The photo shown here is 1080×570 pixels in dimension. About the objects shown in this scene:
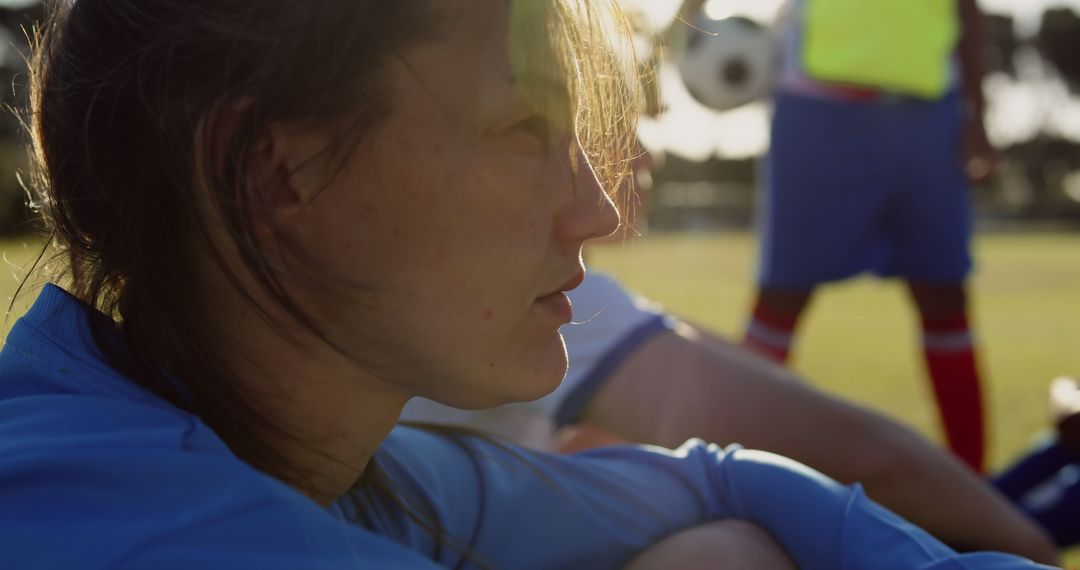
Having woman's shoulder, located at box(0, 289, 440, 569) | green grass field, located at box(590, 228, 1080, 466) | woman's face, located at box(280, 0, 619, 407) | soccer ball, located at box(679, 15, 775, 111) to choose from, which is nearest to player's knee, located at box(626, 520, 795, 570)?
woman's face, located at box(280, 0, 619, 407)

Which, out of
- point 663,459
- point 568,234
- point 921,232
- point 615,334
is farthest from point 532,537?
point 921,232

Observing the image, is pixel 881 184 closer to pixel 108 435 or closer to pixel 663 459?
pixel 663 459

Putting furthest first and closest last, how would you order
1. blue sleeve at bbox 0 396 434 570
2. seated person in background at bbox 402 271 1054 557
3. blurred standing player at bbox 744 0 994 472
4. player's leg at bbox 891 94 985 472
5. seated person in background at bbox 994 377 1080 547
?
blurred standing player at bbox 744 0 994 472, player's leg at bbox 891 94 985 472, seated person in background at bbox 994 377 1080 547, seated person in background at bbox 402 271 1054 557, blue sleeve at bbox 0 396 434 570

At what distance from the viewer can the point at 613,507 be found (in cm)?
128

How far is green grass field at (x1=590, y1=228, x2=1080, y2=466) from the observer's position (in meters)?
4.20

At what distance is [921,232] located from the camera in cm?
339

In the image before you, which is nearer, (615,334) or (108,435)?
(108,435)

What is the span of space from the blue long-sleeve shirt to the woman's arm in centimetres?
64

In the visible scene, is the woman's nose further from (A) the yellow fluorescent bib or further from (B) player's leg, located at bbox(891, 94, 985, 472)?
(A) the yellow fluorescent bib

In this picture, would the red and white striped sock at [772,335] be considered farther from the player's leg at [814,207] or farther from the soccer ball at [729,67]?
the soccer ball at [729,67]

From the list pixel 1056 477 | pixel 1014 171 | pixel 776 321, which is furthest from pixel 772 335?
pixel 1014 171

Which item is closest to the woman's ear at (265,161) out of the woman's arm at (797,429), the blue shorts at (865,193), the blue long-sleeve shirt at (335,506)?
the blue long-sleeve shirt at (335,506)

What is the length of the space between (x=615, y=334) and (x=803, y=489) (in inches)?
37.6

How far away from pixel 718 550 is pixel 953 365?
91.6 inches
